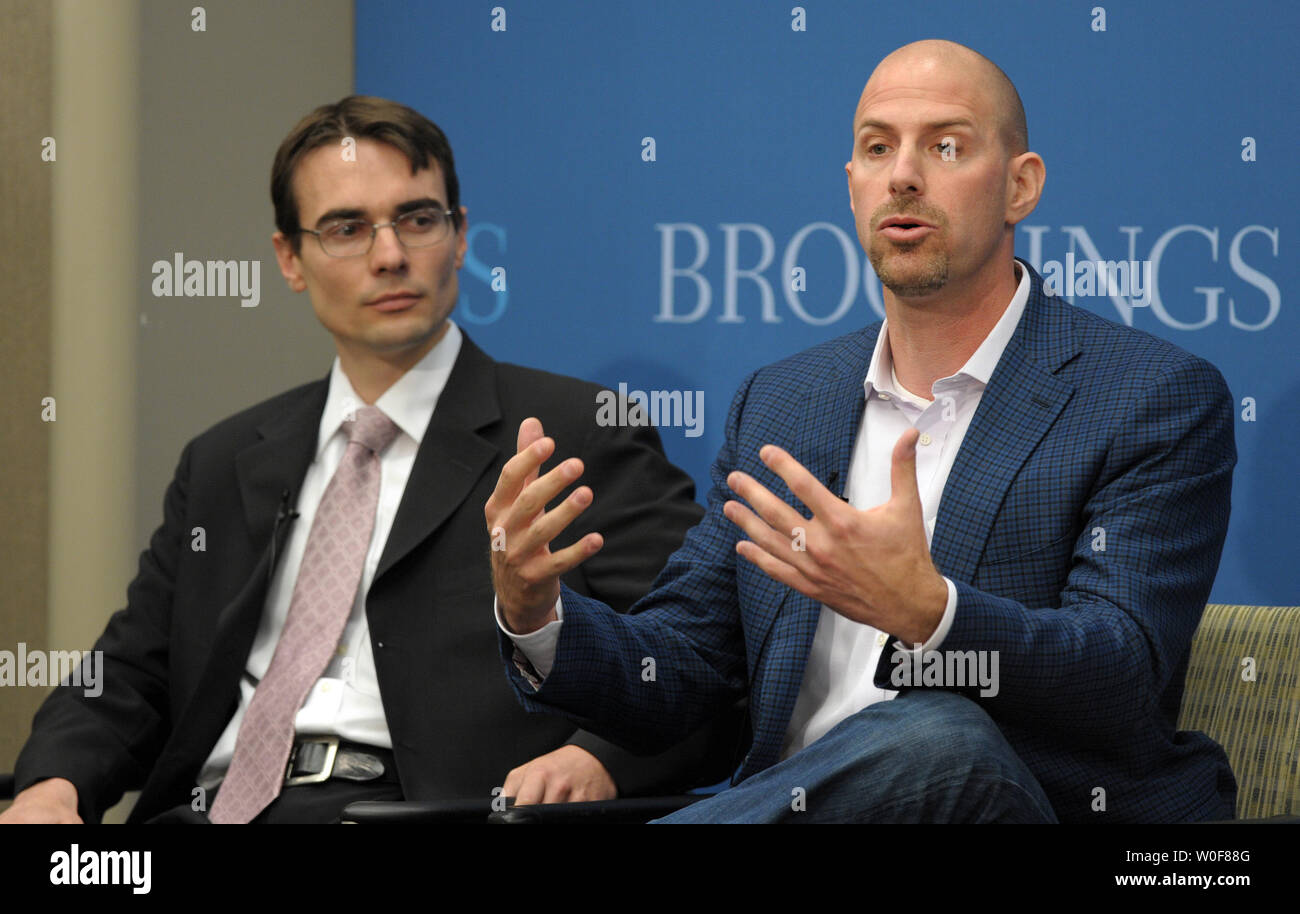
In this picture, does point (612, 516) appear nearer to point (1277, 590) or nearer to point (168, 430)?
point (1277, 590)

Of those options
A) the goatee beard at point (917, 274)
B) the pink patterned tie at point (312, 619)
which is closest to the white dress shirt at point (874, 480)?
the goatee beard at point (917, 274)

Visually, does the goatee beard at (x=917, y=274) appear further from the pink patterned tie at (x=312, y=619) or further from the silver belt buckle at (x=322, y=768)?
the silver belt buckle at (x=322, y=768)

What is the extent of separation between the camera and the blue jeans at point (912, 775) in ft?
5.68

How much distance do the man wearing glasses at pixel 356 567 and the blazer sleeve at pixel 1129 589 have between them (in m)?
0.76

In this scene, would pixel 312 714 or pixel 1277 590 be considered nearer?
pixel 312 714

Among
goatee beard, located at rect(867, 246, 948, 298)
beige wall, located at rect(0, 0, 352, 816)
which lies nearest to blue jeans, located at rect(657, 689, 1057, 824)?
goatee beard, located at rect(867, 246, 948, 298)

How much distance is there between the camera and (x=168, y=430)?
3.92 m

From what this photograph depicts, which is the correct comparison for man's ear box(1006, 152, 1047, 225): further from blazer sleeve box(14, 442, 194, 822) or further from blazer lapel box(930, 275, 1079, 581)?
blazer sleeve box(14, 442, 194, 822)

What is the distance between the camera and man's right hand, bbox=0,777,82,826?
2.51m

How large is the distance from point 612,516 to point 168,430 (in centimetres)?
169

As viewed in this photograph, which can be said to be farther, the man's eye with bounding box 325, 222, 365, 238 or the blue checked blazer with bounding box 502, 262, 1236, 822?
the man's eye with bounding box 325, 222, 365, 238

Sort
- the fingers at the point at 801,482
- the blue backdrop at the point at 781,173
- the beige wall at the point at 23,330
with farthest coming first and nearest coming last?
the beige wall at the point at 23,330
the blue backdrop at the point at 781,173
the fingers at the point at 801,482

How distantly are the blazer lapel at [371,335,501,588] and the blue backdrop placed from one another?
660mm
